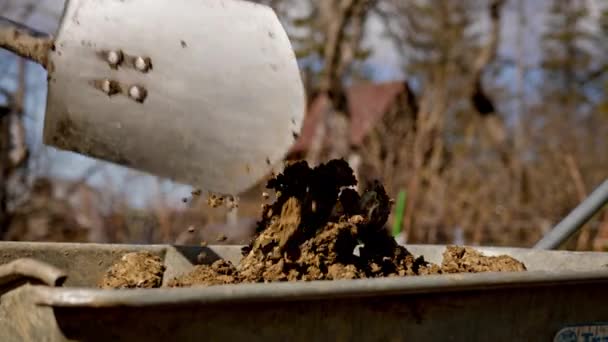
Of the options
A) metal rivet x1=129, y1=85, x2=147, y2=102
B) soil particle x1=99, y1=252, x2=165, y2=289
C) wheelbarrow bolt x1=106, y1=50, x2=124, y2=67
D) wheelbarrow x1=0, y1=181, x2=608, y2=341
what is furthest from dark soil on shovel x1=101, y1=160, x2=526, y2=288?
wheelbarrow bolt x1=106, y1=50, x2=124, y2=67

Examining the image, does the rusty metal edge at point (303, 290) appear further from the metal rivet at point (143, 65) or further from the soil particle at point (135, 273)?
the metal rivet at point (143, 65)

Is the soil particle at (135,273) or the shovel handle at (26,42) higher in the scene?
the shovel handle at (26,42)

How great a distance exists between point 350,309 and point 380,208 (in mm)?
668

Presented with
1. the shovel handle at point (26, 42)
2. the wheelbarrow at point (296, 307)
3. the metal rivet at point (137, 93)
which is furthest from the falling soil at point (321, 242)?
the shovel handle at point (26, 42)

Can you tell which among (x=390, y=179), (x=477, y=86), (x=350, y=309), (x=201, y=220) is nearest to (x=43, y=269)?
(x=350, y=309)

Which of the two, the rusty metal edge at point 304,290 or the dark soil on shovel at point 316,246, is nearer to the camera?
the rusty metal edge at point 304,290

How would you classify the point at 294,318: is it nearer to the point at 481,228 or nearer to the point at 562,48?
the point at 481,228

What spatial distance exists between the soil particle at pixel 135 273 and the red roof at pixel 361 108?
1.66 feet

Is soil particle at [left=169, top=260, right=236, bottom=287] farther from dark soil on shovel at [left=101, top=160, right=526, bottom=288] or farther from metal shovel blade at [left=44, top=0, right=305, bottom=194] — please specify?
metal shovel blade at [left=44, top=0, right=305, bottom=194]

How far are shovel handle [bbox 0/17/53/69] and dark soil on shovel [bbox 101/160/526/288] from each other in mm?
614

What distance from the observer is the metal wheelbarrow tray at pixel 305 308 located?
1532mm

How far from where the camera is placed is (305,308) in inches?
69.6

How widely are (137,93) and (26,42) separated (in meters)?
0.31

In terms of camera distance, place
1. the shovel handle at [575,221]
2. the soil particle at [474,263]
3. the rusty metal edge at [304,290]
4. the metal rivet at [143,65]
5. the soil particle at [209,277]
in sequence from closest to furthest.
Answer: the rusty metal edge at [304,290] → the soil particle at [209,277] → the metal rivet at [143,65] → the soil particle at [474,263] → the shovel handle at [575,221]
